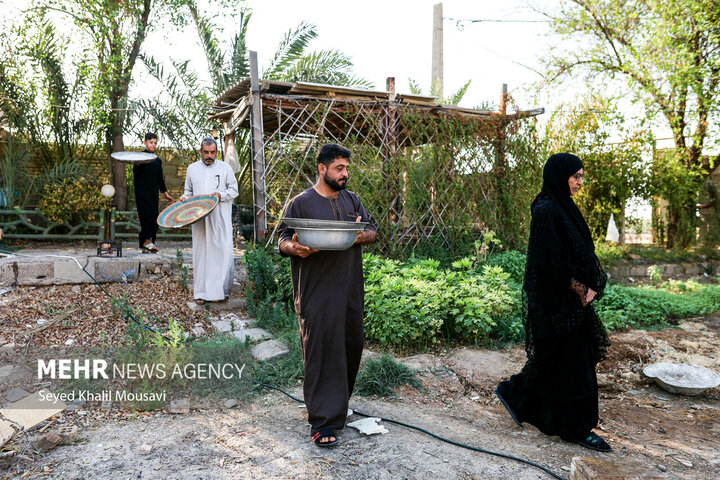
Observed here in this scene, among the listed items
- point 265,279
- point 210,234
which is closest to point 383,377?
point 265,279

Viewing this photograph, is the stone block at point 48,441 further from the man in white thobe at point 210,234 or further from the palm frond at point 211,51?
the palm frond at point 211,51

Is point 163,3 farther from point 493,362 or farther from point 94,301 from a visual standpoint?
point 493,362

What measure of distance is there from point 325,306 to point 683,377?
3.13 meters

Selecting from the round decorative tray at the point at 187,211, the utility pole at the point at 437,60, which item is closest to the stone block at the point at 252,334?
the round decorative tray at the point at 187,211

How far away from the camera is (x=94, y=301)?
17.4 feet

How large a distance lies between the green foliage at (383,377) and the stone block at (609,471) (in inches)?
58.4

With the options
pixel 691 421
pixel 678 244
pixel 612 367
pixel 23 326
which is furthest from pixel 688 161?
pixel 23 326

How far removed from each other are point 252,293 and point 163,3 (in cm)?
673

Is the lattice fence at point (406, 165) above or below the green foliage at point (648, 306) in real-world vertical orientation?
above

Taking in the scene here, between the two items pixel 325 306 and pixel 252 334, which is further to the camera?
pixel 252 334

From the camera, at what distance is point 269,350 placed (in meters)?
4.11

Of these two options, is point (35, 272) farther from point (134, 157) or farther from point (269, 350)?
point (269, 350)

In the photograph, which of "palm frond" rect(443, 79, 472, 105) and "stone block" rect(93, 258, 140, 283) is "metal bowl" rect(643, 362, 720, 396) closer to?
"stone block" rect(93, 258, 140, 283)

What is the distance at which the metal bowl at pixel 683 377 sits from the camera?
12.8ft
